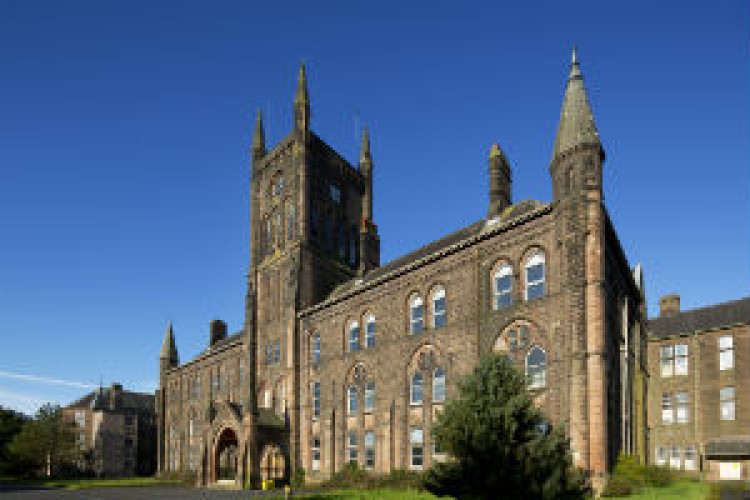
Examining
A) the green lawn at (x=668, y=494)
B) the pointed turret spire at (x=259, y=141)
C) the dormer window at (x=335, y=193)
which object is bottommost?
the green lawn at (x=668, y=494)

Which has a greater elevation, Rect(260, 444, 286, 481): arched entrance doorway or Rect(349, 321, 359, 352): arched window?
Rect(349, 321, 359, 352): arched window

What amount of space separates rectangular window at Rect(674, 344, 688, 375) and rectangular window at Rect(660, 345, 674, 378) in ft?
0.84

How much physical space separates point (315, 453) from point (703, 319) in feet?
90.2

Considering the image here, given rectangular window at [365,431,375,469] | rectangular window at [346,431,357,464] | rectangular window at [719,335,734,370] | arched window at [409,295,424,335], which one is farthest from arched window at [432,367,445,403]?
rectangular window at [719,335,734,370]

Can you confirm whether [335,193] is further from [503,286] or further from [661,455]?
[661,455]

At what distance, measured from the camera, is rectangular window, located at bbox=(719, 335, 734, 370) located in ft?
121

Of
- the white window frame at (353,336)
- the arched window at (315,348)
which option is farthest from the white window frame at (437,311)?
the arched window at (315,348)

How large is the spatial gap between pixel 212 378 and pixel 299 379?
1812cm

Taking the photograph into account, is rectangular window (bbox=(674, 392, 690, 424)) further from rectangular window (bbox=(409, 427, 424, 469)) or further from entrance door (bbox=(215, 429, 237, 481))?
entrance door (bbox=(215, 429, 237, 481))

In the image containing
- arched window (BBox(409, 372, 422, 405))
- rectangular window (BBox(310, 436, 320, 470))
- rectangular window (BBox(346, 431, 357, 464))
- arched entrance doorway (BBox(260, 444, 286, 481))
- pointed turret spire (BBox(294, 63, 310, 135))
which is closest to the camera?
arched window (BBox(409, 372, 422, 405))

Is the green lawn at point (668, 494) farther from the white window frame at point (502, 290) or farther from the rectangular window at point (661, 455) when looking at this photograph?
the rectangular window at point (661, 455)

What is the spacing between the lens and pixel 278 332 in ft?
146

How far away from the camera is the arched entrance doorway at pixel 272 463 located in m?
40.0

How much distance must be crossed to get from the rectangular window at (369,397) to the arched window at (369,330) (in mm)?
2390
